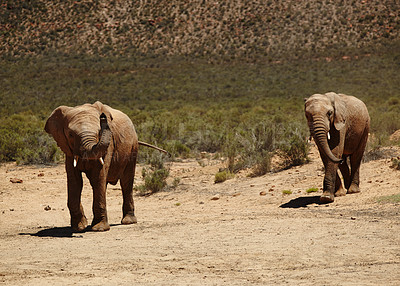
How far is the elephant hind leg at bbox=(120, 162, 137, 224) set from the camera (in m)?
12.1

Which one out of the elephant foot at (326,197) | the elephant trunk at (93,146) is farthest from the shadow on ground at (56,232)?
the elephant foot at (326,197)

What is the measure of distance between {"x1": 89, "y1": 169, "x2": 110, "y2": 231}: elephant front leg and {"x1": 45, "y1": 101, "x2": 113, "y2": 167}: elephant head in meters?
0.44

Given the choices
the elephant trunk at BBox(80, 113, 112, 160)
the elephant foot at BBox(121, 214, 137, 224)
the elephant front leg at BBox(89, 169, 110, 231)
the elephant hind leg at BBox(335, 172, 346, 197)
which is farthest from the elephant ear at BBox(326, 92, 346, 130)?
the elephant trunk at BBox(80, 113, 112, 160)

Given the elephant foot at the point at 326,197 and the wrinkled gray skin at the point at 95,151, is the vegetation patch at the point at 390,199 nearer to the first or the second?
the elephant foot at the point at 326,197

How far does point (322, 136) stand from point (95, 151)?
4825 mm

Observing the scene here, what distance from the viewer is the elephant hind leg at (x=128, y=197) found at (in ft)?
39.8

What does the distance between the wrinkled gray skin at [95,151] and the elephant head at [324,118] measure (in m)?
3.46

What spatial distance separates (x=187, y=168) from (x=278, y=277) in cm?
1400

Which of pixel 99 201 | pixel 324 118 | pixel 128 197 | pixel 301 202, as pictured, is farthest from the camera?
pixel 301 202

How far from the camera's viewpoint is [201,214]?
1298 cm

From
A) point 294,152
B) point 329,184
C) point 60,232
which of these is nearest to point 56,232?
point 60,232

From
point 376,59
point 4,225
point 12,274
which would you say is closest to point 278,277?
point 12,274

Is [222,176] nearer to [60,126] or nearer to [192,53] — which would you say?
[60,126]

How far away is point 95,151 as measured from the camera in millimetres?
9875
